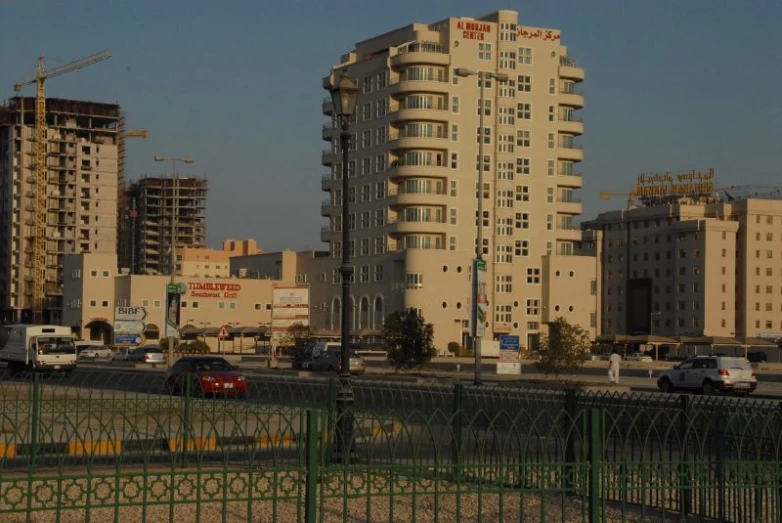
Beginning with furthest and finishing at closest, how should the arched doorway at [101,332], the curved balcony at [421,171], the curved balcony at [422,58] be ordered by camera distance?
the arched doorway at [101,332], the curved balcony at [421,171], the curved balcony at [422,58]

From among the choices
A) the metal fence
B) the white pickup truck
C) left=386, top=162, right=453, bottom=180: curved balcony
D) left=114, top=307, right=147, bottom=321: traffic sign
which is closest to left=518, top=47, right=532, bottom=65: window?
left=386, top=162, right=453, bottom=180: curved balcony

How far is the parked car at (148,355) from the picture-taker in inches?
2894

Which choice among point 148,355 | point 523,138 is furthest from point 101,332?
point 148,355

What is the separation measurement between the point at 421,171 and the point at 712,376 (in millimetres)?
67593

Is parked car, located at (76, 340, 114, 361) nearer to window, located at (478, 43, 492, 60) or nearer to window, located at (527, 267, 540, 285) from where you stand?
window, located at (527, 267, 540, 285)

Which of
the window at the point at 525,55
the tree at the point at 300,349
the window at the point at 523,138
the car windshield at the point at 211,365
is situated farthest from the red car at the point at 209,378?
the window at the point at 525,55

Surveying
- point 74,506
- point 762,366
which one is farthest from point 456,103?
point 74,506

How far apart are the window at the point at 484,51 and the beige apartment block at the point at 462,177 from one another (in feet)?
0.31

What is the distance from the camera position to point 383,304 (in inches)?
4503

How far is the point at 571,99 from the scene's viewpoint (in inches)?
4628

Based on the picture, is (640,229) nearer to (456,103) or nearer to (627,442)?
(456,103)

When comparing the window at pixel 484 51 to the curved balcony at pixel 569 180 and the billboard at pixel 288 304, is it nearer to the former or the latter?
the curved balcony at pixel 569 180

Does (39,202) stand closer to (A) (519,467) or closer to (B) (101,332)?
(B) (101,332)

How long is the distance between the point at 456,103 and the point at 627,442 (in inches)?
3972
